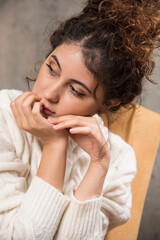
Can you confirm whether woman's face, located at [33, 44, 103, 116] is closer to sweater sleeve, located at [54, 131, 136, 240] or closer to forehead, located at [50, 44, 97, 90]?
forehead, located at [50, 44, 97, 90]

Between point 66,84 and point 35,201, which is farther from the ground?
point 66,84

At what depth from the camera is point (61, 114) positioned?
2.82 feet

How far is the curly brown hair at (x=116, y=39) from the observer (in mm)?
842

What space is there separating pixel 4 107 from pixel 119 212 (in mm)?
572

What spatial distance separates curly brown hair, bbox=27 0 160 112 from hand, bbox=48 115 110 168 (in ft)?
0.45

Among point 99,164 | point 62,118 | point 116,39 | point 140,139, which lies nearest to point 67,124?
point 62,118

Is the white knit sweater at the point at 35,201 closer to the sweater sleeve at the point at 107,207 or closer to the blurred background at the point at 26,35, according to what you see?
the sweater sleeve at the point at 107,207

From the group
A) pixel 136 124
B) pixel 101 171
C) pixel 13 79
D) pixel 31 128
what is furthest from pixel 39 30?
pixel 101 171

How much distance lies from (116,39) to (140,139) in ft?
2.14

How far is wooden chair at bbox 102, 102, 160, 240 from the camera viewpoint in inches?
52.2

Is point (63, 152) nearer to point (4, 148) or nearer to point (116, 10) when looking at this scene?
point (4, 148)

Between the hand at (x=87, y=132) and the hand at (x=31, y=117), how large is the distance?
0.10ft

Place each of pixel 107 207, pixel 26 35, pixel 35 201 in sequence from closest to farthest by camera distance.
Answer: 1. pixel 35 201
2. pixel 107 207
3. pixel 26 35

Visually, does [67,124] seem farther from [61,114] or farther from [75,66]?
[75,66]
